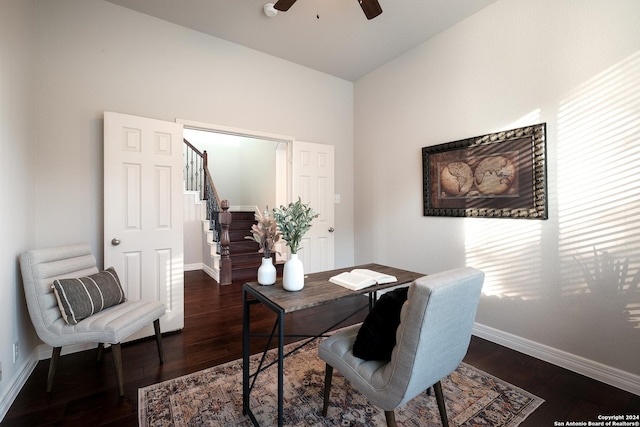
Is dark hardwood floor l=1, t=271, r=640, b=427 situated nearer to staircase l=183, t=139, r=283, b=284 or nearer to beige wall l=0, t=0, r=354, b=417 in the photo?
beige wall l=0, t=0, r=354, b=417

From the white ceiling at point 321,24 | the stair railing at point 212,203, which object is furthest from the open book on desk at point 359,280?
the stair railing at point 212,203

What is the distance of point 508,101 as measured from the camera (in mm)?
2504

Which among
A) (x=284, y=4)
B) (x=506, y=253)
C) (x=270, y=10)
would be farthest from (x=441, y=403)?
(x=270, y=10)

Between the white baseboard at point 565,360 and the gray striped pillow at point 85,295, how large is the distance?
3.29 m

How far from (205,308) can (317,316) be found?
57.5 inches

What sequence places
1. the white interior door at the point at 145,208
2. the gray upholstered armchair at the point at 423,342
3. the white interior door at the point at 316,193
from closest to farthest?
the gray upholstered armchair at the point at 423,342 < the white interior door at the point at 145,208 < the white interior door at the point at 316,193

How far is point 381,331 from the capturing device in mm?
1369

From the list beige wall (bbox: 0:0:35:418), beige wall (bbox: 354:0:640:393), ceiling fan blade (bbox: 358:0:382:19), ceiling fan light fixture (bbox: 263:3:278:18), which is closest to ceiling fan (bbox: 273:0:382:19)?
ceiling fan blade (bbox: 358:0:382:19)

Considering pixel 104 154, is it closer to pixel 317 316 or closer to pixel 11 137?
pixel 11 137

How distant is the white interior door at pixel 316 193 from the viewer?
3707mm

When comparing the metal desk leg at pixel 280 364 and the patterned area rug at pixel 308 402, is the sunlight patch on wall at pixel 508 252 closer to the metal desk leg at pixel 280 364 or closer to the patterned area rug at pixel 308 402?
the patterned area rug at pixel 308 402

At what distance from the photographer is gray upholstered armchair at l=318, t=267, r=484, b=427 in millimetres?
1141

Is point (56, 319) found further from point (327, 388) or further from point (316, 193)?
point (316, 193)

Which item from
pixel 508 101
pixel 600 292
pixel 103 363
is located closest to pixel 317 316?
pixel 103 363
